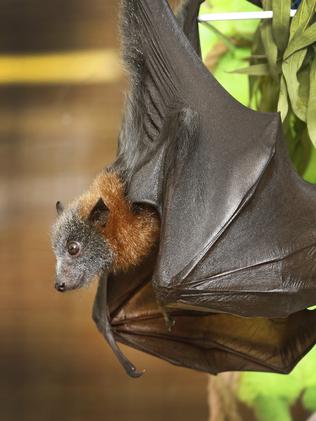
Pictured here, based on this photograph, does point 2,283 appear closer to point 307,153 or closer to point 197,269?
point 307,153

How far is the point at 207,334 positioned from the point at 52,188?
104cm

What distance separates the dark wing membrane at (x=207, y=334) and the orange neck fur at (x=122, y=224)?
0.14 m

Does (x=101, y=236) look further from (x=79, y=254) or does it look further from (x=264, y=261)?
(x=264, y=261)

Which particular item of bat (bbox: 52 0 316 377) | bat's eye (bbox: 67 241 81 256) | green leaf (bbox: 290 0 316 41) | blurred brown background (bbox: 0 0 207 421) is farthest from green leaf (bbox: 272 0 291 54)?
blurred brown background (bbox: 0 0 207 421)

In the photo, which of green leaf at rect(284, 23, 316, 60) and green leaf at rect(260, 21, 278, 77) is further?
green leaf at rect(260, 21, 278, 77)

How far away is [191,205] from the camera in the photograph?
3.31ft

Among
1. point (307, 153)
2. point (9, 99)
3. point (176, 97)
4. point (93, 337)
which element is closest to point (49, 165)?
point (9, 99)

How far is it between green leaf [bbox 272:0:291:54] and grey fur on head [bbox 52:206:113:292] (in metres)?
0.45

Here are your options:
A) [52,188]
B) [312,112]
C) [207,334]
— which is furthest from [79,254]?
[52,188]

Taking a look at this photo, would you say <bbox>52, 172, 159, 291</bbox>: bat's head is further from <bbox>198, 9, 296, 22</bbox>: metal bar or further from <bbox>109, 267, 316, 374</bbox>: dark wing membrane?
<bbox>198, 9, 296, 22</bbox>: metal bar

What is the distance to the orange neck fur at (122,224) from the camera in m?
1.06

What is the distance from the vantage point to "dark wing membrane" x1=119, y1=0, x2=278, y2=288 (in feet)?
3.28

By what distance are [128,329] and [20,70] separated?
3.78 ft

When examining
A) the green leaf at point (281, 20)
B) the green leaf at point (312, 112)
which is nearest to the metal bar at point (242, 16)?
the green leaf at point (281, 20)
